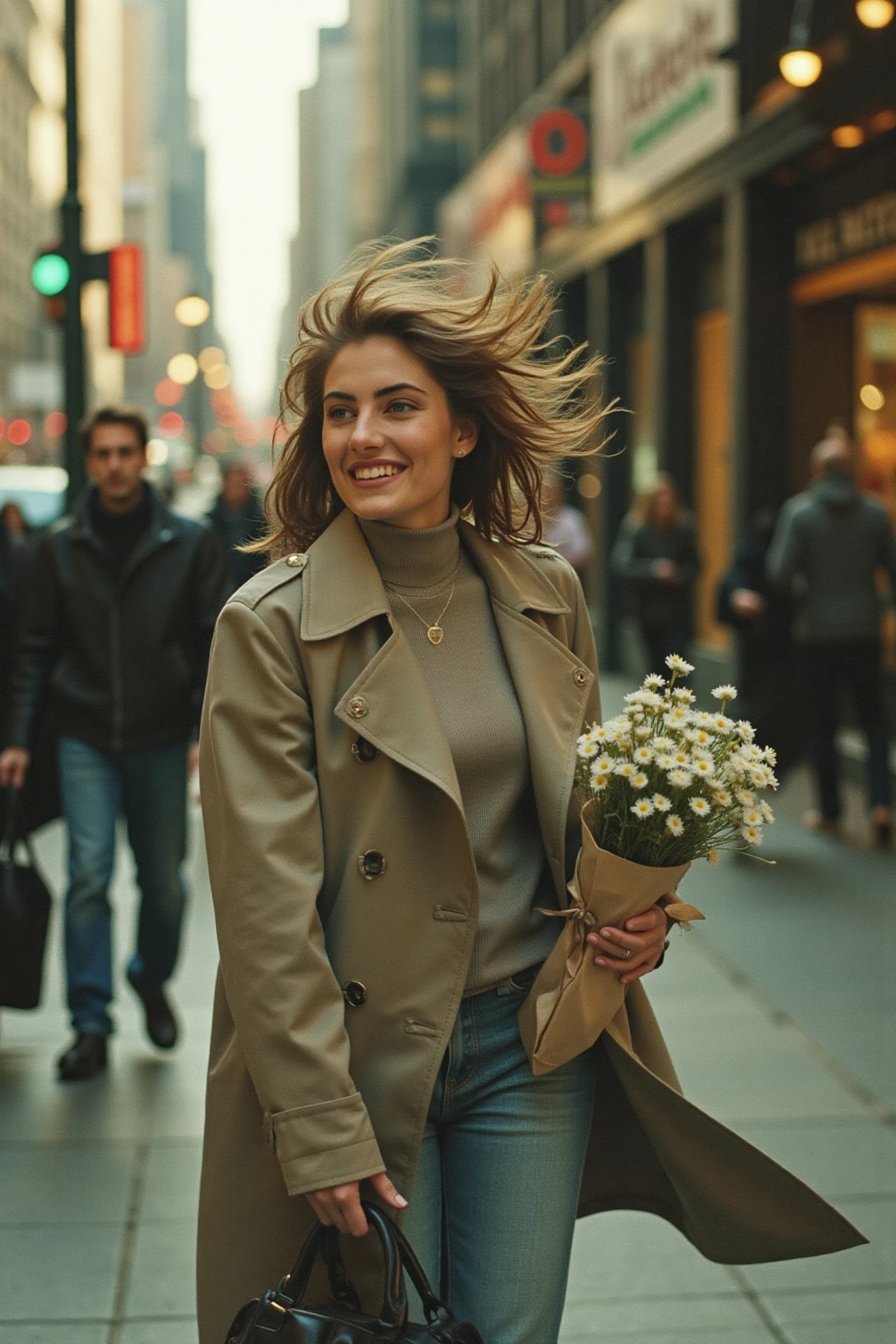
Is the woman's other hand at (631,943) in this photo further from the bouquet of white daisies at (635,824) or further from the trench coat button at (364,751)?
the trench coat button at (364,751)

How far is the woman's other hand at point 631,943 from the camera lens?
2703mm

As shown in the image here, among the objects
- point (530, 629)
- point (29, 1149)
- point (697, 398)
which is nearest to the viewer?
point (530, 629)

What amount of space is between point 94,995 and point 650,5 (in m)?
14.0

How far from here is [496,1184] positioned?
2736 millimetres

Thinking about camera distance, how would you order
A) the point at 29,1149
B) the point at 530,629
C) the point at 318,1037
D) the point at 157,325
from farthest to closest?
the point at 157,325 < the point at 29,1149 < the point at 530,629 < the point at 318,1037

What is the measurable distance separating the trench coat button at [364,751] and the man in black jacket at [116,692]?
3.57 m

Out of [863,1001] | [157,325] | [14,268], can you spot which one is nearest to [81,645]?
[863,1001]

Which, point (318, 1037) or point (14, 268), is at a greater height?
point (14, 268)

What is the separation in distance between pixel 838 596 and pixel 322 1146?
25.7 feet

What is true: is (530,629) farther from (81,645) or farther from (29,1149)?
(81,645)

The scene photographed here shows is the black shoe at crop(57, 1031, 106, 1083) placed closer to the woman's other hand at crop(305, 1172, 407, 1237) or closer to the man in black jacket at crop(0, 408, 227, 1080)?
the man in black jacket at crop(0, 408, 227, 1080)

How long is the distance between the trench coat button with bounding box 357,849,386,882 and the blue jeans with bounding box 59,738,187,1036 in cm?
361

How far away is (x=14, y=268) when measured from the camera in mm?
79625

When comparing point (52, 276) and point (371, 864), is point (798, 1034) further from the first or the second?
point (52, 276)
